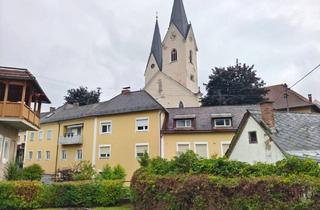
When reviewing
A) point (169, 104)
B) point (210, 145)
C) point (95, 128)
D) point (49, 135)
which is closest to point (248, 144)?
point (210, 145)

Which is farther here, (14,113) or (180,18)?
(180,18)

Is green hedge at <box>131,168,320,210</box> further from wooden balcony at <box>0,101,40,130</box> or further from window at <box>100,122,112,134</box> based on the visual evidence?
window at <box>100,122,112,134</box>

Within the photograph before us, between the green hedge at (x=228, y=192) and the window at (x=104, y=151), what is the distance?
19.7 m

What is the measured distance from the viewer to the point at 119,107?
110 ft

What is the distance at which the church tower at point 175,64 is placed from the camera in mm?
51062

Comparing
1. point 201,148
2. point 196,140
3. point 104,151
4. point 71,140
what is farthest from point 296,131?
point 71,140

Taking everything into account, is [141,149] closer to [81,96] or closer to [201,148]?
[201,148]

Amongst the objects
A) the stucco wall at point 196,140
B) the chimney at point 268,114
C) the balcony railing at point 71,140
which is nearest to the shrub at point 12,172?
the balcony railing at point 71,140

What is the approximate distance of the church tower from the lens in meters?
51.1

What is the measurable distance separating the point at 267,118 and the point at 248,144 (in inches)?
82.8

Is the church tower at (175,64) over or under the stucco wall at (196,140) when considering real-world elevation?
over

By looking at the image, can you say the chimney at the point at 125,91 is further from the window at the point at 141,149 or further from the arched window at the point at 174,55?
the arched window at the point at 174,55

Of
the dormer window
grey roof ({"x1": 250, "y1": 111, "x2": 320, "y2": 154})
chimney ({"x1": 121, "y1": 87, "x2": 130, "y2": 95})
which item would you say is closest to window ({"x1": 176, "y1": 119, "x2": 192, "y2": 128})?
the dormer window

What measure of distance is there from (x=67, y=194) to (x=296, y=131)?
1375 centimetres
